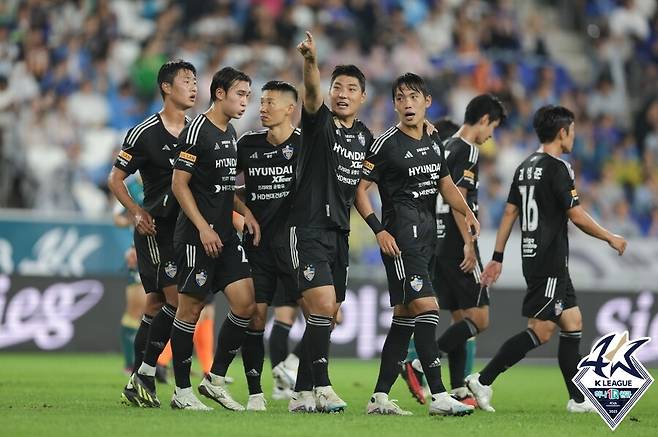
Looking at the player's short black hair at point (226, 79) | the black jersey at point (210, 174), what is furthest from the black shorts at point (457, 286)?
the player's short black hair at point (226, 79)

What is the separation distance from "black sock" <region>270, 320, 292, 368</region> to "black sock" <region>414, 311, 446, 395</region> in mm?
2585

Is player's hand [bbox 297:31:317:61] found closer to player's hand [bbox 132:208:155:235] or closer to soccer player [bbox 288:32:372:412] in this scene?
soccer player [bbox 288:32:372:412]

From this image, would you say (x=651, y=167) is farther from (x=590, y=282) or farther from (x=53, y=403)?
(x=53, y=403)

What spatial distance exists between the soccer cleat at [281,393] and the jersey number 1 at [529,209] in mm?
2624

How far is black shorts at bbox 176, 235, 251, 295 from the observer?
9.24 metres

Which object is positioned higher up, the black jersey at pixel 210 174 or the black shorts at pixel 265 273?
the black jersey at pixel 210 174

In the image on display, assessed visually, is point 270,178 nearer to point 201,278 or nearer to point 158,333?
point 201,278

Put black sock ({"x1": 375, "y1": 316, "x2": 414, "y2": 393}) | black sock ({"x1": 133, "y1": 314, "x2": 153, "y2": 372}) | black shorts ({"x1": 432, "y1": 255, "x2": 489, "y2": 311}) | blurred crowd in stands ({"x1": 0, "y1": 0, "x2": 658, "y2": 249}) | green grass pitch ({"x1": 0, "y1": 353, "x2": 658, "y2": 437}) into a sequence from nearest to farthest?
1. green grass pitch ({"x1": 0, "y1": 353, "x2": 658, "y2": 437})
2. black sock ({"x1": 375, "y1": 316, "x2": 414, "y2": 393})
3. black sock ({"x1": 133, "y1": 314, "x2": 153, "y2": 372})
4. black shorts ({"x1": 432, "y1": 255, "x2": 489, "y2": 311})
5. blurred crowd in stands ({"x1": 0, "y1": 0, "x2": 658, "y2": 249})

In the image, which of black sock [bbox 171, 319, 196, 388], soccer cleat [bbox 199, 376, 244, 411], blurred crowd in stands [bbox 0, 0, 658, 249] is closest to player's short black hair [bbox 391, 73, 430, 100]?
black sock [bbox 171, 319, 196, 388]

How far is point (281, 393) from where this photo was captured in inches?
446

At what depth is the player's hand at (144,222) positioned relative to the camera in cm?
973

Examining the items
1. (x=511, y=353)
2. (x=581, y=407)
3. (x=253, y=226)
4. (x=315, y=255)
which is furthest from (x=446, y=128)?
(x=315, y=255)
